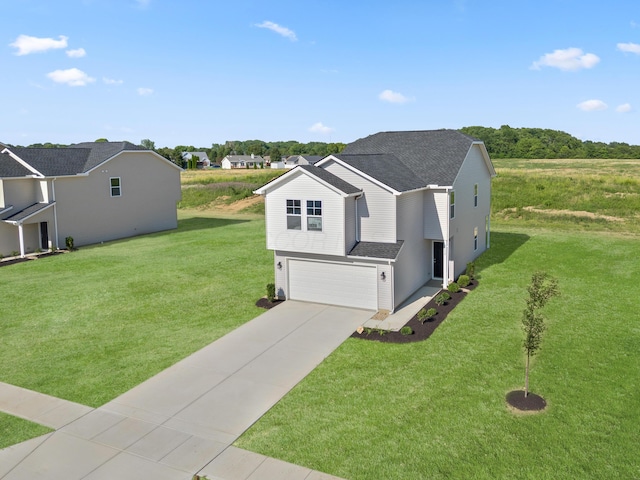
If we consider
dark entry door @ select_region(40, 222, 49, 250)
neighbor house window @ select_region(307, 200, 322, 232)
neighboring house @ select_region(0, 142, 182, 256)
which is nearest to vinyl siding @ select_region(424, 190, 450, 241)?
neighbor house window @ select_region(307, 200, 322, 232)

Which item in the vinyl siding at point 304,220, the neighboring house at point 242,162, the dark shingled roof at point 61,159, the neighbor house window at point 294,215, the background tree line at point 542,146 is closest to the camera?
the vinyl siding at point 304,220

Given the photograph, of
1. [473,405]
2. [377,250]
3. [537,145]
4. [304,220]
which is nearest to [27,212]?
[304,220]

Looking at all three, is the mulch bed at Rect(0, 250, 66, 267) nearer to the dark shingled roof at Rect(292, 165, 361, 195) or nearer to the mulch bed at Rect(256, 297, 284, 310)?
the mulch bed at Rect(256, 297, 284, 310)

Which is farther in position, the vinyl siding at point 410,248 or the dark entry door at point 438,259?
the dark entry door at point 438,259

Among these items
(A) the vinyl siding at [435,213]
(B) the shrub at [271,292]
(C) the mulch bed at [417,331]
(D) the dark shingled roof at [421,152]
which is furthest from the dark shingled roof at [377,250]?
(B) the shrub at [271,292]

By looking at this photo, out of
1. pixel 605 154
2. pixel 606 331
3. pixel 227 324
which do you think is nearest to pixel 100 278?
pixel 227 324

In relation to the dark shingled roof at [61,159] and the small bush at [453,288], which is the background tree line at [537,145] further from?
the small bush at [453,288]

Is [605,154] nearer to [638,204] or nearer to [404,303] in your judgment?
[638,204]
